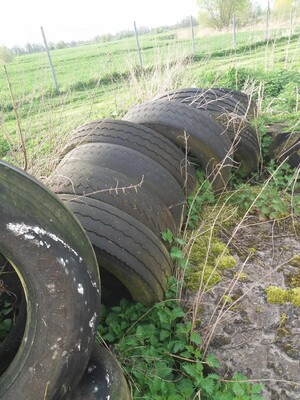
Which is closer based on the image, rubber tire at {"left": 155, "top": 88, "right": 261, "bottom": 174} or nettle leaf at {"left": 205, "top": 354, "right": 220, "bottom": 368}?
nettle leaf at {"left": 205, "top": 354, "right": 220, "bottom": 368}

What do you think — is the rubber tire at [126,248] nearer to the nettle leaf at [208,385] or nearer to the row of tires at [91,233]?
the row of tires at [91,233]

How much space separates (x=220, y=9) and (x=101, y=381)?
40307 millimetres

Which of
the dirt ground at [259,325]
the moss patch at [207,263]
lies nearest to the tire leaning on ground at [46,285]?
the dirt ground at [259,325]

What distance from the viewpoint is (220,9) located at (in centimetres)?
3712

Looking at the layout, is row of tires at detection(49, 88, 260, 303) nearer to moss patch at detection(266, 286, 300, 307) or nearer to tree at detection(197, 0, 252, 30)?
moss patch at detection(266, 286, 300, 307)

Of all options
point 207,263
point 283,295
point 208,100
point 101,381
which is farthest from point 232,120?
point 101,381

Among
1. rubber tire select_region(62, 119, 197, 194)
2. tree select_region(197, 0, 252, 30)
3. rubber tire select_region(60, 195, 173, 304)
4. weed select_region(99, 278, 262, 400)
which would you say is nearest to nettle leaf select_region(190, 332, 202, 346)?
weed select_region(99, 278, 262, 400)

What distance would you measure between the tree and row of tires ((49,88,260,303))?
107 feet

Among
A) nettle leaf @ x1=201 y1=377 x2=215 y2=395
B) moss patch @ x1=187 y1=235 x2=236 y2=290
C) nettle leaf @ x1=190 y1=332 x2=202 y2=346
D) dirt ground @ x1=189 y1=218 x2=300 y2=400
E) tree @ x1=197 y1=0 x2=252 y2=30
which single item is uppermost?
nettle leaf @ x1=190 y1=332 x2=202 y2=346

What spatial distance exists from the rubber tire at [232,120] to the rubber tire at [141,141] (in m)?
0.79

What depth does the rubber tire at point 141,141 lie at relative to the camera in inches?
120

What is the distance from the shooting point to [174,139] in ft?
11.0

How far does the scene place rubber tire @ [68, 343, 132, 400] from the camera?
1.76 meters

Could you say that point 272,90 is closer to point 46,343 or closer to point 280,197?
point 280,197
